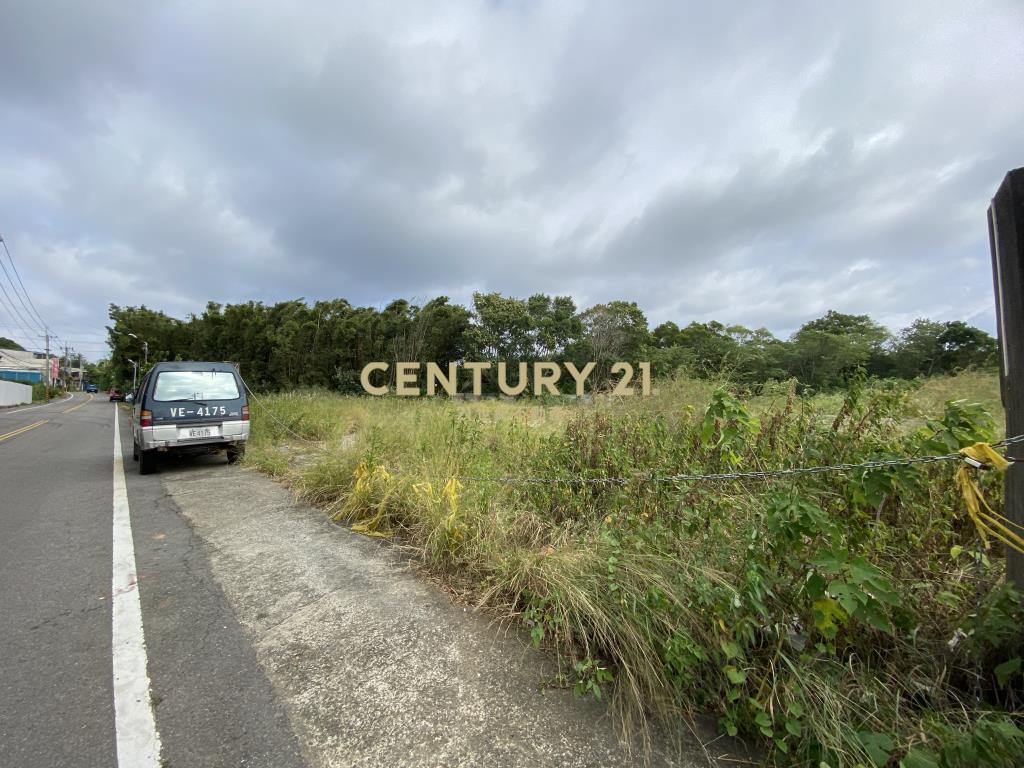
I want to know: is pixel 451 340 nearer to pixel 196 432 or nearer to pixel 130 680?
pixel 196 432

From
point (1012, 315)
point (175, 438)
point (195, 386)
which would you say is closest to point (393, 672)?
point (1012, 315)

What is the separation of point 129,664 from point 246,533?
182cm

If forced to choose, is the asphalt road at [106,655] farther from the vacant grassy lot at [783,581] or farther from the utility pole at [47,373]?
the utility pole at [47,373]

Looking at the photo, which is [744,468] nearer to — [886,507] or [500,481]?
[886,507]

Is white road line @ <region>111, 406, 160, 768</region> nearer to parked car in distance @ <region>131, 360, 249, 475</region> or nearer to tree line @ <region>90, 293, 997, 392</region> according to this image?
parked car in distance @ <region>131, 360, 249, 475</region>

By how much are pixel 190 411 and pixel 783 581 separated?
753 centimetres

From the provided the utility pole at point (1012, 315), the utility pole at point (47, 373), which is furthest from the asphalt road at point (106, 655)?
the utility pole at point (47, 373)

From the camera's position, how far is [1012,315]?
1.40 metres

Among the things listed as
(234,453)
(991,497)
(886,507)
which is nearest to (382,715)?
(886,507)

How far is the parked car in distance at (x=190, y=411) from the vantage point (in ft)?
19.8

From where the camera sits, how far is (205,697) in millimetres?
1774

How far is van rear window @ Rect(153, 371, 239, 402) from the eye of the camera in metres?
6.27

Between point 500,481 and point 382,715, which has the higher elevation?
point 500,481

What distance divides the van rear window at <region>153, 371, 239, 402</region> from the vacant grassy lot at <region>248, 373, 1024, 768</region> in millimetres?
4760
